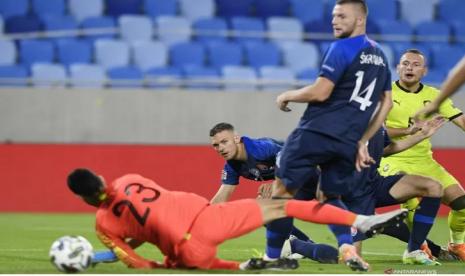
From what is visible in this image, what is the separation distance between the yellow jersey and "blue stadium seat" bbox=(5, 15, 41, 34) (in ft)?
31.3

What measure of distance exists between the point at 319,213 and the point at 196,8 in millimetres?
11752

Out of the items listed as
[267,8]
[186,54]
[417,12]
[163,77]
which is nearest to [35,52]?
[163,77]

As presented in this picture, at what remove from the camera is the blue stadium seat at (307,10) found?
1917 centimetres

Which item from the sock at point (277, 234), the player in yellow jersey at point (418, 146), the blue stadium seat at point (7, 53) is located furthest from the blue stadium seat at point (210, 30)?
the sock at point (277, 234)

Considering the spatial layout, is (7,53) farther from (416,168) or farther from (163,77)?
(416,168)

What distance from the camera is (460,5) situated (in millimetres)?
19797

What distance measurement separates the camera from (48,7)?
18281 mm

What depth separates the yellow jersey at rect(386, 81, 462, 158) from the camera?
9.61m

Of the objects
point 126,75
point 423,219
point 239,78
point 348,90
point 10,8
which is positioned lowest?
point 239,78

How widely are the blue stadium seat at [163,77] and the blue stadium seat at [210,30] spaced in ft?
3.84

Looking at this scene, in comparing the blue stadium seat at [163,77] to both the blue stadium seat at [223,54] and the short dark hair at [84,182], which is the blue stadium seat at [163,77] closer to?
the blue stadium seat at [223,54]

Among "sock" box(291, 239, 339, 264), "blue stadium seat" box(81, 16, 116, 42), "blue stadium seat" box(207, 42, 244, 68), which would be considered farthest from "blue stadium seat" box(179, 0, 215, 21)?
"sock" box(291, 239, 339, 264)

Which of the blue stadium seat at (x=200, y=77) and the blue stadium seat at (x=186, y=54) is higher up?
the blue stadium seat at (x=186, y=54)

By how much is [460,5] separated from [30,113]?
8312mm
